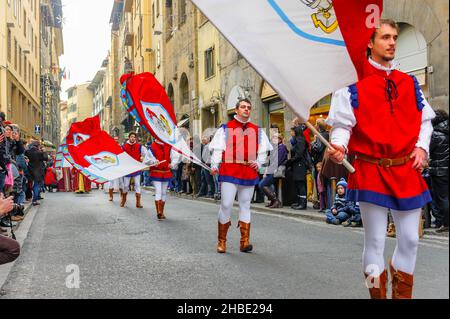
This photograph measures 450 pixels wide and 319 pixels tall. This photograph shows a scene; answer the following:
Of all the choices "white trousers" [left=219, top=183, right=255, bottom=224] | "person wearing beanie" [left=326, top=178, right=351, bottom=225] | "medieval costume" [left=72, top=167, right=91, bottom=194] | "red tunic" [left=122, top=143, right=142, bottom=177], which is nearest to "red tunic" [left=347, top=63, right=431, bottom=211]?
"white trousers" [left=219, top=183, right=255, bottom=224]

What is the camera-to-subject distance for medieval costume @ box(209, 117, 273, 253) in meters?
6.81

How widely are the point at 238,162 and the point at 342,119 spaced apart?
3517 millimetres

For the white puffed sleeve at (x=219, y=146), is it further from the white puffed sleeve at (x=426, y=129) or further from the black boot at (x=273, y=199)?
the black boot at (x=273, y=199)

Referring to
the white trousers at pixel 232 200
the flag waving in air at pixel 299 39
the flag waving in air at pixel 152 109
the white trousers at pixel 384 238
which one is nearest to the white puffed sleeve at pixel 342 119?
the flag waving in air at pixel 299 39

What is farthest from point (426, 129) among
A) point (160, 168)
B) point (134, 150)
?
point (134, 150)

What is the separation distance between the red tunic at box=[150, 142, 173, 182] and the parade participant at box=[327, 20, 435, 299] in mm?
8395

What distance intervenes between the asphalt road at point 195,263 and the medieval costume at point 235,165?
15.4 inches

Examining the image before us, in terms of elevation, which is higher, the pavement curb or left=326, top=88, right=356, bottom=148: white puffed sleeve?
left=326, top=88, right=356, bottom=148: white puffed sleeve

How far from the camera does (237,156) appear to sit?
6871 mm

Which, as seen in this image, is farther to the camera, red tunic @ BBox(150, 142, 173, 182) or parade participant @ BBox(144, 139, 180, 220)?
red tunic @ BBox(150, 142, 173, 182)

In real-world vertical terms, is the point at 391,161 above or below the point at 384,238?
above

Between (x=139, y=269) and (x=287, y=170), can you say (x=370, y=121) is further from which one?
(x=287, y=170)

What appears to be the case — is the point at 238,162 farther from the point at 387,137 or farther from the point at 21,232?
the point at 21,232

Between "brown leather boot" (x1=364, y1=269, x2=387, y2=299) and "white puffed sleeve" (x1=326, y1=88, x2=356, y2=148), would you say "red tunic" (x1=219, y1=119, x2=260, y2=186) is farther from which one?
"brown leather boot" (x1=364, y1=269, x2=387, y2=299)
